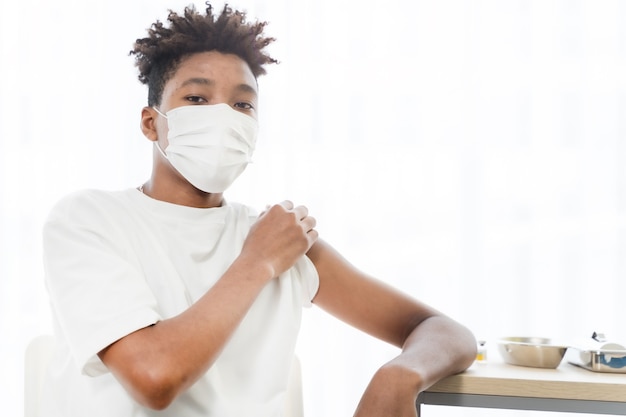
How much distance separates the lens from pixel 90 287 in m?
1.03

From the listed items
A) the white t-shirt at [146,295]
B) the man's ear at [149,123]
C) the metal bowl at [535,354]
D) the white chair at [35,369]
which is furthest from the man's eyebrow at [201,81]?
the metal bowl at [535,354]

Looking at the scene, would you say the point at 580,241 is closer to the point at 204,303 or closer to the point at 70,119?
the point at 204,303

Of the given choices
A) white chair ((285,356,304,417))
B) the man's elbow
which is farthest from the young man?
white chair ((285,356,304,417))

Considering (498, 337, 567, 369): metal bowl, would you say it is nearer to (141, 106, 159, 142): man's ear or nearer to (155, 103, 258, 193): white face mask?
(155, 103, 258, 193): white face mask

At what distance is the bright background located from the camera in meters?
1.85

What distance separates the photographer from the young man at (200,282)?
1.00 m

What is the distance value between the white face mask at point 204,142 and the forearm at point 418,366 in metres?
0.50

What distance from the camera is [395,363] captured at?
1.12 m

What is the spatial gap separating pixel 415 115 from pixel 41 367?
1202mm

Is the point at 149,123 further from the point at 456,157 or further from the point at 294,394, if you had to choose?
the point at 456,157

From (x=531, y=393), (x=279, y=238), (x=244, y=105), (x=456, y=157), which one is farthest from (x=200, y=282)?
(x=456, y=157)

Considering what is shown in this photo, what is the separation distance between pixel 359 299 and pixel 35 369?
2.23 ft

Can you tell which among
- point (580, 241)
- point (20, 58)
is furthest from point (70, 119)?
point (580, 241)

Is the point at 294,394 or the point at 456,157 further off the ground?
the point at 456,157
